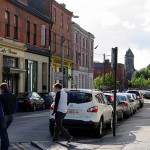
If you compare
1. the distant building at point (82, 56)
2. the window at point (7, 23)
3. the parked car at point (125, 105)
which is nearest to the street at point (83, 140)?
the parked car at point (125, 105)

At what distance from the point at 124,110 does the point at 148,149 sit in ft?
43.9

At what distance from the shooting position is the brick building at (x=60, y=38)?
164ft

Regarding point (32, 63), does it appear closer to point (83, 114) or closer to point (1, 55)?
point (1, 55)

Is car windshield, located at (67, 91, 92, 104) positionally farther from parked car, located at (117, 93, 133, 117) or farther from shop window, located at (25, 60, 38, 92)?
shop window, located at (25, 60, 38, 92)

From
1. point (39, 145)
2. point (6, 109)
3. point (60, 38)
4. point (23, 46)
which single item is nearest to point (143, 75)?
point (60, 38)

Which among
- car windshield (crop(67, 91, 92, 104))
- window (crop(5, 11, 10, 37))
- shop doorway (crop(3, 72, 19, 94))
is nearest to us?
car windshield (crop(67, 91, 92, 104))

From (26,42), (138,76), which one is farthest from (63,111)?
(138,76)

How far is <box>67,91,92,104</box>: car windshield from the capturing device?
47.5 ft

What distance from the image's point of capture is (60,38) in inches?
2092

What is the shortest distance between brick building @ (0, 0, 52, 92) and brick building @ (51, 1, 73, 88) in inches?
66.7

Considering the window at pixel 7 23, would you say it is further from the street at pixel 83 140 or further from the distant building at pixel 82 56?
the distant building at pixel 82 56

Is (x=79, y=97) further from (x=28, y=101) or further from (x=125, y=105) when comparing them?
(x=28, y=101)

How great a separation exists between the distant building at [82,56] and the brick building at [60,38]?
2556mm

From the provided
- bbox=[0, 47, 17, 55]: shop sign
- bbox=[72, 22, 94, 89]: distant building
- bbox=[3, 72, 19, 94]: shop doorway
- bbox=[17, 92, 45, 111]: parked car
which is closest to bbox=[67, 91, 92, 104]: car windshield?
bbox=[17, 92, 45, 111]: parked car
